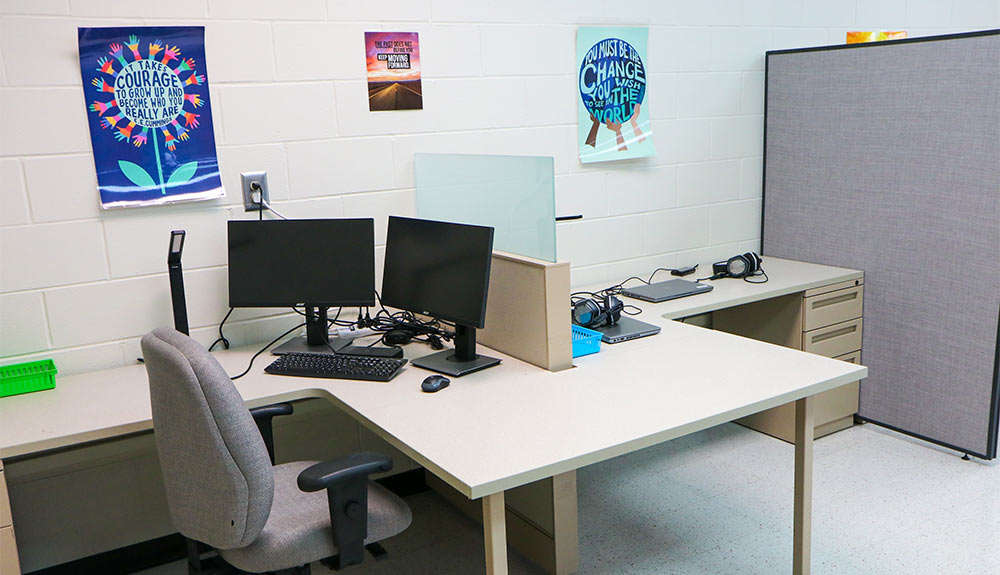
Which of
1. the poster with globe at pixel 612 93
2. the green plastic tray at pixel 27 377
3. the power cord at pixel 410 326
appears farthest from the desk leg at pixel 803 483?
the green plastic tray at pixel 27 377

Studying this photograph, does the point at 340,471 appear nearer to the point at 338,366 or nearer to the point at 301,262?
the point at 338,366

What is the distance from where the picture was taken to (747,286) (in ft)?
10.8

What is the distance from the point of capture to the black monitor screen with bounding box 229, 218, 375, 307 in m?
2.56

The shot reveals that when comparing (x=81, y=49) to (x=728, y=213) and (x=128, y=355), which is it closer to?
(x=128, y=355)

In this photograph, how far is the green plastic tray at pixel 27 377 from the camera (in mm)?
2303

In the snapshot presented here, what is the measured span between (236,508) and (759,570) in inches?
65.4

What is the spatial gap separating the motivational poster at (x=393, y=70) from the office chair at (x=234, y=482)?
1371 mm

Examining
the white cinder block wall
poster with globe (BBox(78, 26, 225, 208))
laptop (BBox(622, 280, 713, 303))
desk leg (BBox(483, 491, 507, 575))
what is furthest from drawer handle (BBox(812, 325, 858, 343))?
poster with globe (BBox(78, 26, 225, 208))

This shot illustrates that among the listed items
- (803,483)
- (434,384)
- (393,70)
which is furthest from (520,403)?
(393,70)

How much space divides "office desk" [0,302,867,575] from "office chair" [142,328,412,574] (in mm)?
197

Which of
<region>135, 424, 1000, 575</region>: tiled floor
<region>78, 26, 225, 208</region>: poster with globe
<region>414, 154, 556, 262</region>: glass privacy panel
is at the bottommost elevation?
<region>135, 424, 1000, 575</region>: tiled floor

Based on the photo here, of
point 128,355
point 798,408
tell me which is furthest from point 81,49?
point 798,408

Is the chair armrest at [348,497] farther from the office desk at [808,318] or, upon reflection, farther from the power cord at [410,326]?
the office desk at [808,318]

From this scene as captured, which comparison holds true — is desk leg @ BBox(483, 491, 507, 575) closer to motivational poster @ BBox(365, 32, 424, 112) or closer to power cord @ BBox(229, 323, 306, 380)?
power cord @ BBox(229, 323, 306, 380)
